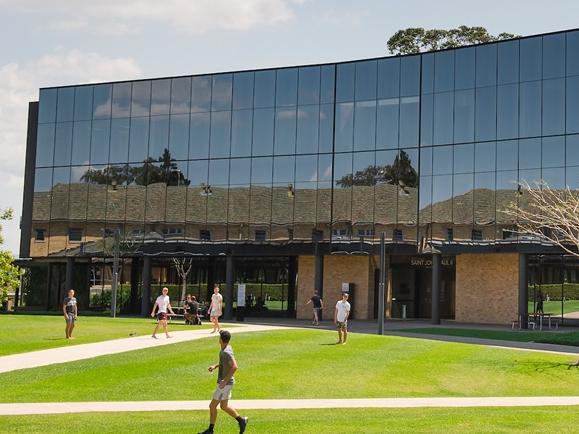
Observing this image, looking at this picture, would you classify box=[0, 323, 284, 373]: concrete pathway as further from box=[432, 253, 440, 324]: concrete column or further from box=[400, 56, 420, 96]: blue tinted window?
box=[400, 56, 420, 96]: blue tinted window

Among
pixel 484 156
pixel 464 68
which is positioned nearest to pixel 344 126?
pixel 464 68

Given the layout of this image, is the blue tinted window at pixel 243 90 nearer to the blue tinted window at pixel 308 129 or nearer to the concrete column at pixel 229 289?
the blue tinted window at pixel 308 129

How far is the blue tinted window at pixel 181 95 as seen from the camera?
180 feet

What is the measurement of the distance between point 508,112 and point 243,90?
15.9 m

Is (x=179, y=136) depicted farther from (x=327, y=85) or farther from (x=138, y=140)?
(x=327, y=85)

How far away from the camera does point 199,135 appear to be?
5416 cm

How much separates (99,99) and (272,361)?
3731 centimetres

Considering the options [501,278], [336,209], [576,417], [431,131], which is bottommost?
[576,417]

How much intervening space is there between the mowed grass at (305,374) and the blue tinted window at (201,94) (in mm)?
28654

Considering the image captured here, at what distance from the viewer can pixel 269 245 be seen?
51.2 metres

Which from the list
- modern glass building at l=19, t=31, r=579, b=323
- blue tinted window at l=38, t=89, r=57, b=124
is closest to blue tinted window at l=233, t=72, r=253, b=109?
modern glass building at l=19, t=31, r=579, b=323

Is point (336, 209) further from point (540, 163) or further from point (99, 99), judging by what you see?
point (99, 99)

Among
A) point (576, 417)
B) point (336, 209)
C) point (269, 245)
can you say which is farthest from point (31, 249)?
point (576, 417)

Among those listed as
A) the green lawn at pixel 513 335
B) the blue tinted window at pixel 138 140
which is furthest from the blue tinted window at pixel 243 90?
the green lawn at pixel 513 335
